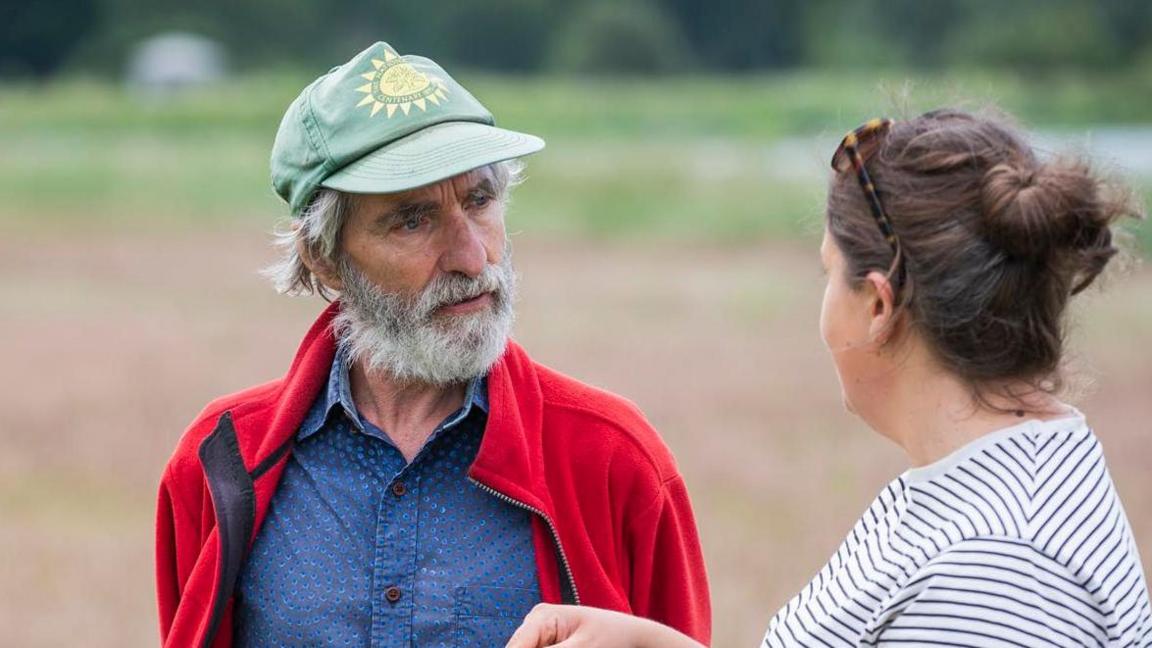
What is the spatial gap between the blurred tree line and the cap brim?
161 feet

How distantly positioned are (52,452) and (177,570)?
8295mm

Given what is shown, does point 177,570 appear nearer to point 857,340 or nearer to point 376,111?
point 376,111

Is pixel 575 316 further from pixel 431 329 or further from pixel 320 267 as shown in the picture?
pixel 431 329

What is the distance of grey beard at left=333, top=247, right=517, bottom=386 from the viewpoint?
9.32ft

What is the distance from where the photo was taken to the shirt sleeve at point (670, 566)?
2.91 metres

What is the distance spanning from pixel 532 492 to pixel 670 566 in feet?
1.23

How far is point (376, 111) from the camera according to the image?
9.27ft

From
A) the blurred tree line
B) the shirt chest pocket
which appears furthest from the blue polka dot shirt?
the blurred tree line

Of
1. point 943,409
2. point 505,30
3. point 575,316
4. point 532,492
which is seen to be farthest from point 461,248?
point 505,30

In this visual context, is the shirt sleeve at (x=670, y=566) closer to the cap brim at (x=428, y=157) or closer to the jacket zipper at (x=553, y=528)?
the jacket zipper at (x=553, y=528)

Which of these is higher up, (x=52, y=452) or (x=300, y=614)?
(x=300, y=614)

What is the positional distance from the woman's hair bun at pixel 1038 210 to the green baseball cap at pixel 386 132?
0.96 m

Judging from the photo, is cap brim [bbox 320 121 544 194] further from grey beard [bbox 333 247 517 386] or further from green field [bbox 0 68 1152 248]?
green field [bbox 0 68 1152 248]

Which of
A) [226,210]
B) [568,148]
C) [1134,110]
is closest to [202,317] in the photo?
[226,210]
